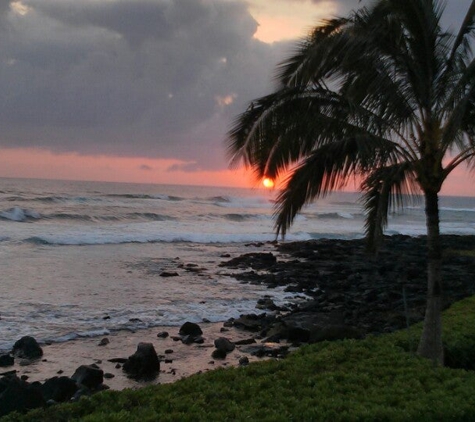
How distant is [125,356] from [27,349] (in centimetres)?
193

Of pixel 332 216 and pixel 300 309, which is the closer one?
pixel 300 309

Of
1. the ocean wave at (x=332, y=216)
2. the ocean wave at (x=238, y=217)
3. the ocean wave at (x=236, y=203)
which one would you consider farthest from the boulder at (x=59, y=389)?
the ocean wave at (x=236, y=203)

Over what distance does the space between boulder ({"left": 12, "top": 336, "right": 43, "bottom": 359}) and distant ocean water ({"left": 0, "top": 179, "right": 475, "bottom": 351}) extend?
27.3 inches

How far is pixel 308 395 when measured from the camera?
6.78 m

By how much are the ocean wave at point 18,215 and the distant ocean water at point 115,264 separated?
8 cm

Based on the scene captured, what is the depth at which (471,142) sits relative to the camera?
8.91 m

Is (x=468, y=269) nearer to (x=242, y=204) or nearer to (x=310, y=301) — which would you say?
(x=310, y=301)

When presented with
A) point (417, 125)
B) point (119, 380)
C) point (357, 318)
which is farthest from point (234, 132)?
point (357, 318)

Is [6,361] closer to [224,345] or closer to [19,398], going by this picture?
[19,398]

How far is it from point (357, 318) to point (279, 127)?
9.04 metres

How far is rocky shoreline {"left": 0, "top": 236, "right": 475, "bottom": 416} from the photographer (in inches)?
385

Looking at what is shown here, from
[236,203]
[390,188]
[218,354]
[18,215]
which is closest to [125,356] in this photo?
[218,354]

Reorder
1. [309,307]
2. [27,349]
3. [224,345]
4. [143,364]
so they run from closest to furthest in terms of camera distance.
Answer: [143,364] → [27,349] → [224,345] → [309,307]

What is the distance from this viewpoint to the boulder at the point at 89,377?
9.72m
